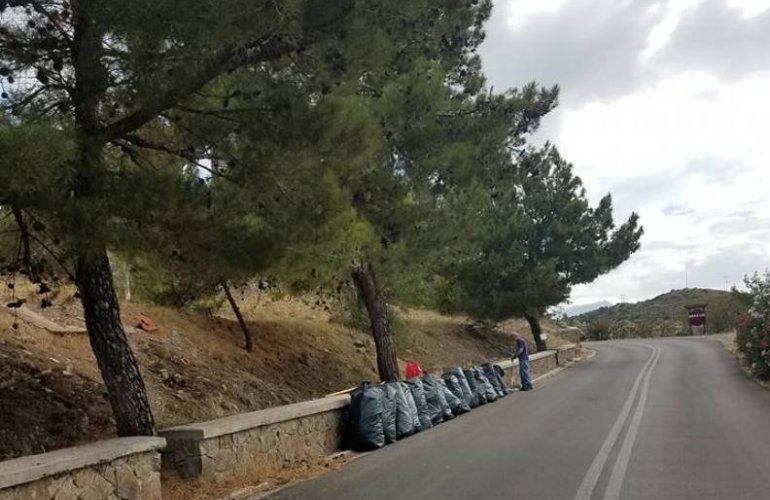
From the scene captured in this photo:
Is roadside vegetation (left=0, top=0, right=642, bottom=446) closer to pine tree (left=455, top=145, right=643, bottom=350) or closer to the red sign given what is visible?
pine tree (left=455, top=145, right=643, bottom=350)

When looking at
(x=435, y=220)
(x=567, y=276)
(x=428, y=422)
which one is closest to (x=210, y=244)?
(x=428, y=422)

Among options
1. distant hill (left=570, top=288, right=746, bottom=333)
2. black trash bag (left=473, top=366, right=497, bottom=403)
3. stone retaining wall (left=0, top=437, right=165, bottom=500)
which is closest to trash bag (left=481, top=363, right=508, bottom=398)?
black trash bag (left=473, top=366, right=497, bottom=403)

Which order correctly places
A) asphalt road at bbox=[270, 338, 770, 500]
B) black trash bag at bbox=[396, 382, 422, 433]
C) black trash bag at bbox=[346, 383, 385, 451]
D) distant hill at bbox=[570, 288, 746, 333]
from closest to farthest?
asphalt road at bbox=[270, 338, 770, 500], black trash bag at bbox=[346, 383, 385, 451], black trash bag at bbox=[396, 382, 422, 433], distant hill at bbox=[570, 288, 746, 333]

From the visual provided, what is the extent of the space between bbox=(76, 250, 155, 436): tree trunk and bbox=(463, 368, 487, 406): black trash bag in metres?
10.2

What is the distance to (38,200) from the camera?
6.38 metres

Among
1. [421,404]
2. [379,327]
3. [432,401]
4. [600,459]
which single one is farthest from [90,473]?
[379,327]

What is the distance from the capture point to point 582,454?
9.92 metres

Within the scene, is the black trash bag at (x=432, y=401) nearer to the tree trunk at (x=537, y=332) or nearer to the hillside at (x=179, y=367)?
the hillside at (x=179, y=367)

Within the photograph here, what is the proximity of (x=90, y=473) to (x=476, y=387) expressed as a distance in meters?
11.8

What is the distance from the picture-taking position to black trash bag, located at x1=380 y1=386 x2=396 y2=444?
11734 mm

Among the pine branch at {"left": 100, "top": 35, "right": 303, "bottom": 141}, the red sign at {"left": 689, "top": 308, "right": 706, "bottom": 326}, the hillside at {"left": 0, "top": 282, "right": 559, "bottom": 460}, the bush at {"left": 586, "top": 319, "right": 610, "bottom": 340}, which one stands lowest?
the hillside at {"left": 0, "top": 282, "right": 559, "bottom": 460}

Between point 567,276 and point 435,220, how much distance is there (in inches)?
792

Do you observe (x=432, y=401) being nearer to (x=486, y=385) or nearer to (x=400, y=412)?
(x=400, y=412)

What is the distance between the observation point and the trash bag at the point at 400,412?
481 inches
